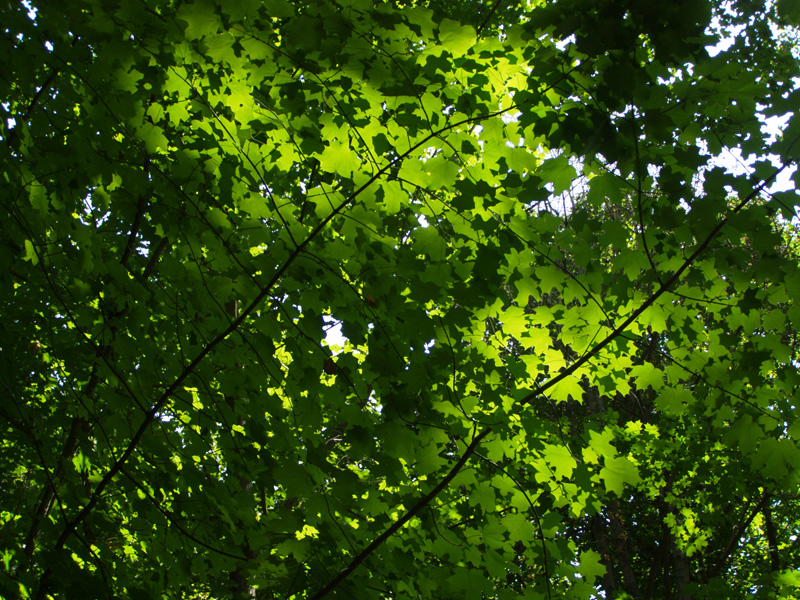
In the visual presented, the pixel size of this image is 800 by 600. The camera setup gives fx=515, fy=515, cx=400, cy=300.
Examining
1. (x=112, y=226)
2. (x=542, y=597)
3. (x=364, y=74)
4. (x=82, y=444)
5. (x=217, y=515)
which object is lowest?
(x=542, y=597)

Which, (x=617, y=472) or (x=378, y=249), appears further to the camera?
(x=617, y=472)

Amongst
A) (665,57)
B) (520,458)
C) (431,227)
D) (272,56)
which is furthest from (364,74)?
(520,458)

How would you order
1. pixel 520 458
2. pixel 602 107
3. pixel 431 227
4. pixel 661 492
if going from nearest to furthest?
pixel 602 107
pixel 431 227
pixel 520 458
pixel 661 492

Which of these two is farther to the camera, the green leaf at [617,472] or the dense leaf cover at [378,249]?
the green leaf at [617,472]

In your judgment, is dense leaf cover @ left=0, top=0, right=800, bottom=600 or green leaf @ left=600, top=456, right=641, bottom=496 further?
green leaf @ left=600, top=456, right=641, bottom=496

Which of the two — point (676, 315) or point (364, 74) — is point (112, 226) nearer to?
point (364, 74)

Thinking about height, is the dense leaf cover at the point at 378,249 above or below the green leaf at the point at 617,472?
above

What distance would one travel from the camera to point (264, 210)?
1811 millimetres

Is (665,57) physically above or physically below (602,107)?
below

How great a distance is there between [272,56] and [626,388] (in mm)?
1950

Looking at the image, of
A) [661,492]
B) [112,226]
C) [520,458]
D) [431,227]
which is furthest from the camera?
Answer: [661,492]

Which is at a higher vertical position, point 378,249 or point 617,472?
point 378,249

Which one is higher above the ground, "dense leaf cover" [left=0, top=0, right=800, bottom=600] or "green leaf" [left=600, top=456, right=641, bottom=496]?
"dense leaf cover" [left=0, top=0, right=800, bottom=600]

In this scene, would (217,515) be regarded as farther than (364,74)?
Yes
